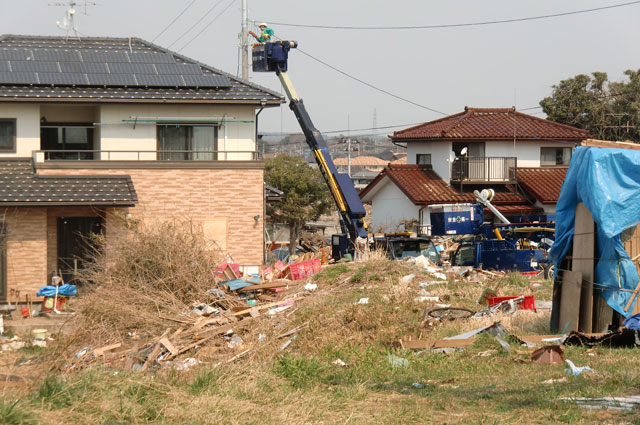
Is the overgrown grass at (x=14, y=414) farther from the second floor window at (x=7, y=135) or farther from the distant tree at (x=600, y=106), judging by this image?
the distant tree at (x=600, y=106)

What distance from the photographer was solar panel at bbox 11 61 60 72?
76.1ft

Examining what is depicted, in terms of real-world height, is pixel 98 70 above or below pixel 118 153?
above

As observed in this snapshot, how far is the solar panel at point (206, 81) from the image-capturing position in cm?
2347

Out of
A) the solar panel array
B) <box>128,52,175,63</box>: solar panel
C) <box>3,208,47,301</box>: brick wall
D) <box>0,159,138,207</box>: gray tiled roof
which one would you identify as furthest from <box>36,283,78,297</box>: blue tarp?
<box>128,52,175,63</box>: solar panel

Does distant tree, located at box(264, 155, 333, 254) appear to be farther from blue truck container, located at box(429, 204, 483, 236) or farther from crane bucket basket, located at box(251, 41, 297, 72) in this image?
blue truck container, located at box(429, 204, 483, 236)

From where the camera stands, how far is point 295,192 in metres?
38.5

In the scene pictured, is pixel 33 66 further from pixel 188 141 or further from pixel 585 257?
pixel 585 257

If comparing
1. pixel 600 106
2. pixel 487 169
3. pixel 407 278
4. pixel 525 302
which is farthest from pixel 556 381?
pixel 600 106

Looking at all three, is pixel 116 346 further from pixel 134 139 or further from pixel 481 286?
pixel 134 139

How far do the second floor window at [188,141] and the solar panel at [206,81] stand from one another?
4.00 feet

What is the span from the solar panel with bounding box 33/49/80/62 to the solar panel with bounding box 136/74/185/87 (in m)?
2.41

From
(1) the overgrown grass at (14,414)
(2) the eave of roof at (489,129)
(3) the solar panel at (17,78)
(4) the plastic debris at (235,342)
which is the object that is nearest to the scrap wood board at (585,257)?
(4) the plastic debris at (235,342)

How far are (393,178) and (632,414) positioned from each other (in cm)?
2927

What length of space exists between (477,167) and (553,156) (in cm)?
421
